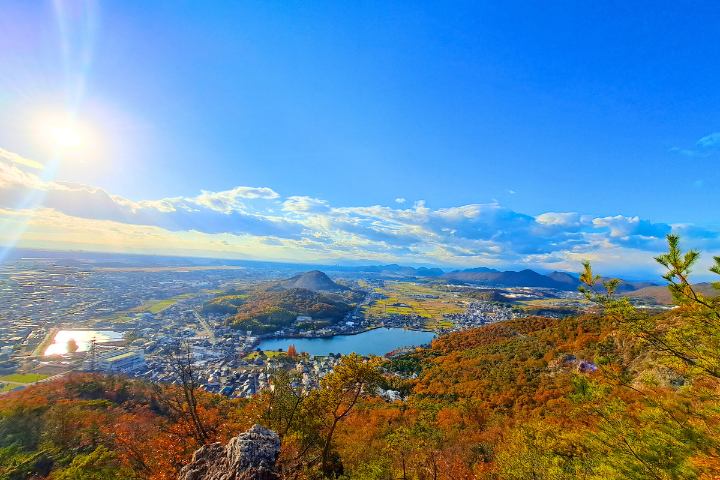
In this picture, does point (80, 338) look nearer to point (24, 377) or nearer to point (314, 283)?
point (24, 377)

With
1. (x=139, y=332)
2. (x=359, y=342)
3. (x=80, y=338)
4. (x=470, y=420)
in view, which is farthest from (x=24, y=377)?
(x=359, y=342)

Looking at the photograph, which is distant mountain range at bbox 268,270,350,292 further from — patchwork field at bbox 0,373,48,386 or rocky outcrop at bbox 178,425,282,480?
rocky outcrop at bbox 178,425,282,480

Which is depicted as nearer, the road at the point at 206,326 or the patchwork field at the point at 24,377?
the patchwork field at the point at 24,377

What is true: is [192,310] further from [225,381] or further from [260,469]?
[260,469]

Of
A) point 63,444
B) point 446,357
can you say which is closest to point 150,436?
point 63,444

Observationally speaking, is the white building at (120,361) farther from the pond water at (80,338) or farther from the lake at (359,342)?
the lake at (359,342)

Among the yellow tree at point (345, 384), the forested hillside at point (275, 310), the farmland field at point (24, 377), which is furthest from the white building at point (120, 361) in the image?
the yellow tree at point (345, 384)
